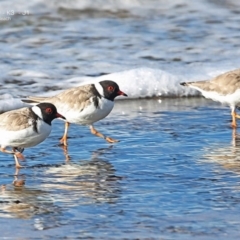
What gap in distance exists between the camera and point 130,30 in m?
14.1

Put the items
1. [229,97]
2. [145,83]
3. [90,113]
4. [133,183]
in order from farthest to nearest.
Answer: [145,83] < [229,97] < [90,113] < [133,183]

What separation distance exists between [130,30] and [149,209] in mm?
8600

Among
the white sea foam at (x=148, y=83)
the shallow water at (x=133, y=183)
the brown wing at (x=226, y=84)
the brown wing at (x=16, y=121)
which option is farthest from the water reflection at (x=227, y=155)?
the white sea foam at (x=148, y=83)

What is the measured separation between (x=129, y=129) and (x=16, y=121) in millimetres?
1838

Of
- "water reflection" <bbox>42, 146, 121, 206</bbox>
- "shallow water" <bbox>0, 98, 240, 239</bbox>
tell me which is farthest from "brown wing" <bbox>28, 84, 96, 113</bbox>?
"water reflection" <bbox>42, 146, 121, 206</bbox>

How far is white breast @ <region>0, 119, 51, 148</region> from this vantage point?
7.05 m

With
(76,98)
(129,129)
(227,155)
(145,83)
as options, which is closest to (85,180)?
(227,155)

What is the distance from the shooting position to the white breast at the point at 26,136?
23.1 ft

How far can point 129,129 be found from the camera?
867 centimetres

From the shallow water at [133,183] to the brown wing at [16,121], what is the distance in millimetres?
341

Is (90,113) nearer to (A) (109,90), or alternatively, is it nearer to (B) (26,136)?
(A) (109,90)

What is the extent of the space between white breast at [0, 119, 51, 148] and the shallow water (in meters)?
0.20

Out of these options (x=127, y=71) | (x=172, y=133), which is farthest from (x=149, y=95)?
(x=172, y=133)

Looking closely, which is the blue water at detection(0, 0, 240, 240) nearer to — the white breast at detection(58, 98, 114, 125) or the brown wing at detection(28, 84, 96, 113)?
the white breast at detection(58, 98, 114, 125)
